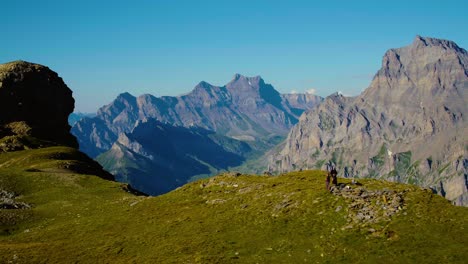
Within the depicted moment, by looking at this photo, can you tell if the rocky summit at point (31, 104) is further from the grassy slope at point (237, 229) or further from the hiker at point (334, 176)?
the hiker at point (334, 176)

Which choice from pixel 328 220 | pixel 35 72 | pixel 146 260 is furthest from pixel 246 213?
pixel 35 72

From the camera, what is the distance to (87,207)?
205 ft

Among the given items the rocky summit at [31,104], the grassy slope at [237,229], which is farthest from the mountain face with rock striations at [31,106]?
the grassy slope at [237,229]

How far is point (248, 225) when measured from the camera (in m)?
41.7

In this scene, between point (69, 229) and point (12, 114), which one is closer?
point (69, 229)

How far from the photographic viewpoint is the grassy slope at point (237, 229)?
1312 inches

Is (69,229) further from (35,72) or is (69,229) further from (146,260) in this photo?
(35,72)

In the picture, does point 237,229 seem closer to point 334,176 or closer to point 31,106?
point 334,176

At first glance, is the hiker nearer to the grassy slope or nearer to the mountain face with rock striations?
the grassy slope

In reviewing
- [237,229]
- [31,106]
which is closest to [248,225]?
[237,229]

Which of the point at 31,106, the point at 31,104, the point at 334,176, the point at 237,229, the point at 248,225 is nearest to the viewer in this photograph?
the point at 237,229

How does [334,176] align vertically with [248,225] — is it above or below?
above

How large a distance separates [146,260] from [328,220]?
1717 cm

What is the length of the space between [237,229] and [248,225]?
129 cm
